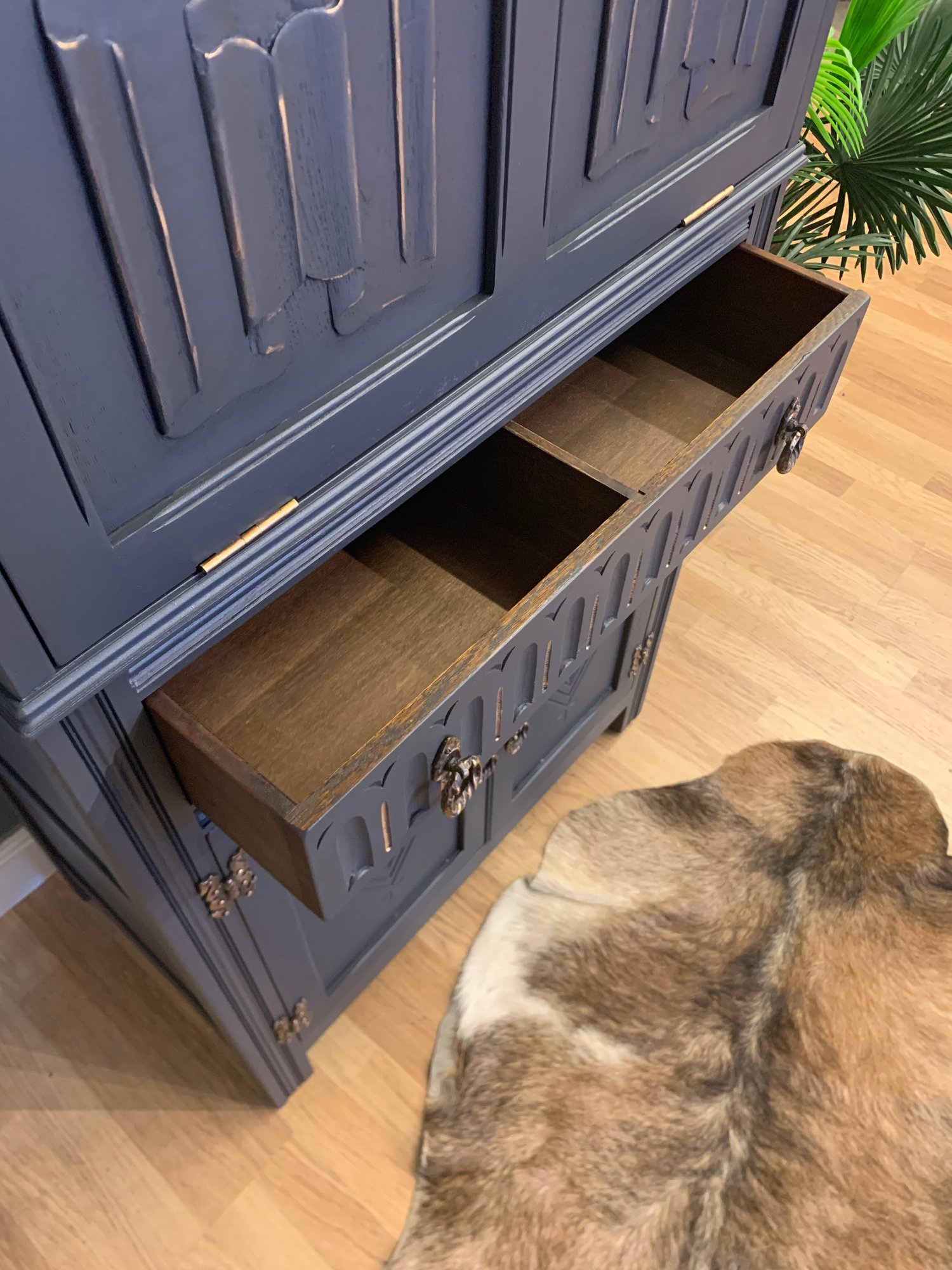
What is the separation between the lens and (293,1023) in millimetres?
1071

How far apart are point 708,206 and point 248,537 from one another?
581mm

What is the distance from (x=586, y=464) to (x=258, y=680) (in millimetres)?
323

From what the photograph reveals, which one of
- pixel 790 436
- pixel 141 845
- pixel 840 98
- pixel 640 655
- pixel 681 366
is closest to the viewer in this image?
pixel 141 845

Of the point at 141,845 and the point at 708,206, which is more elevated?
the point at 708,206

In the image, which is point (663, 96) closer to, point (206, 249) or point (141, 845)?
point (206, 249)

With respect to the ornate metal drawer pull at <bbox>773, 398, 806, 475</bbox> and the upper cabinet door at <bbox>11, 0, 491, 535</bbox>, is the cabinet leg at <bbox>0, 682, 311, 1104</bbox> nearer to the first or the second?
the upper cabinet door at <bbox>11, 0, 491, 535</bbox>

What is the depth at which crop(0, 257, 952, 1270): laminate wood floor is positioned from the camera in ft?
3.65

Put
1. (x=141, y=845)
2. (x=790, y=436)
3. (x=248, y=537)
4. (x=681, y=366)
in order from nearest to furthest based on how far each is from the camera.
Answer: (x=248, y=537), (x=141, y=845), (x=790, y=436), (x=681, y=366)

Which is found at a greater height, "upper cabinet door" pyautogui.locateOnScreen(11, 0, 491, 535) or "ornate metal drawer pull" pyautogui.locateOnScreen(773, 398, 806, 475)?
"upper cabinet door" pyautogui.locateOnScreen(11, 0, 491, 535)

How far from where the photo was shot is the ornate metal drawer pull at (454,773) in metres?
0.67

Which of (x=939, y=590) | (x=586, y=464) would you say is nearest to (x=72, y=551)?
(x=586, y=464)

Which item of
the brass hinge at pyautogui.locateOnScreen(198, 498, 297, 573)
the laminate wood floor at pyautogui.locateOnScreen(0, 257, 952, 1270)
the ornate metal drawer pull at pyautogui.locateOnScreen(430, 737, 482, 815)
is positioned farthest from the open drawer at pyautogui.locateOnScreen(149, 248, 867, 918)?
the laminate wood floor at pyautogui.locateOnScreen(0, 257, 952, 1270)

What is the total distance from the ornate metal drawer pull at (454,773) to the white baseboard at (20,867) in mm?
814

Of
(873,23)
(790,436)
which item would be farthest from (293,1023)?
(873,23)
